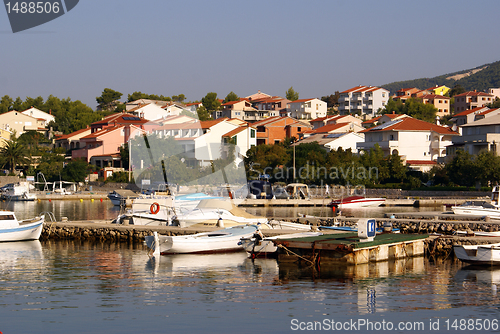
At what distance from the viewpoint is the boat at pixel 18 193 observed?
68.7 m

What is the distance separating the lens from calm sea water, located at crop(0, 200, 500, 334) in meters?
14.1

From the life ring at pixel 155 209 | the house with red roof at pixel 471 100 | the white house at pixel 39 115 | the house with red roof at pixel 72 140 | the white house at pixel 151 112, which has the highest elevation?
the house with red roof at pixel 471 100

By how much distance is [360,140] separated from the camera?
3425 inches

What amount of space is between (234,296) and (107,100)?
145 m

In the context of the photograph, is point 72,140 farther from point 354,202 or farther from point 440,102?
point 440,102

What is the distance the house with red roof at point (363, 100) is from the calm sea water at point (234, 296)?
404 feet

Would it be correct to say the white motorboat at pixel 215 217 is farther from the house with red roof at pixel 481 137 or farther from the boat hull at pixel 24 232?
the house with red roof at pixel 481 137

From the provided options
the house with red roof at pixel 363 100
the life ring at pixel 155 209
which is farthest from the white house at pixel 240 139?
the life ring at pixel 155 209

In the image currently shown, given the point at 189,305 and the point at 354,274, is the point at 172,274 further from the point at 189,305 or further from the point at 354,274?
the point at 354,274

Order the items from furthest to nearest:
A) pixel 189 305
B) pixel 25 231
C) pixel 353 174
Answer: pixel 353 174
pixel 25 231
pixel 189 305

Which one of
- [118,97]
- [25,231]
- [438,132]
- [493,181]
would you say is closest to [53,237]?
[25,231]

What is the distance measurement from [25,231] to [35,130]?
95.0 metres

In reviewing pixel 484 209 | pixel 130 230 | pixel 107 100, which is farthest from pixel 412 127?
pixel 107 100

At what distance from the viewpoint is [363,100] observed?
146 m
